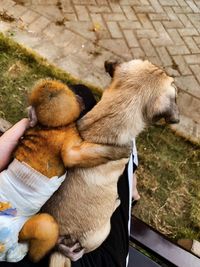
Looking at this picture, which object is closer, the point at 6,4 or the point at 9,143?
the point at 9,143

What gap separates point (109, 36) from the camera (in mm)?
5898

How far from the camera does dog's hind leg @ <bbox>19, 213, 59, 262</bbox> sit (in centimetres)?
221

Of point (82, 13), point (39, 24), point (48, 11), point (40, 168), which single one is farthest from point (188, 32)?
point (40, 168)

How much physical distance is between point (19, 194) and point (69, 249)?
429 millimetres

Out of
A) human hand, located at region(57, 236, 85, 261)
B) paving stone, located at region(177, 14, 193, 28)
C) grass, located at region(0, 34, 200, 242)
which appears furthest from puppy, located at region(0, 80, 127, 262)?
paving stone, located at region(177, 14, 193, 28)

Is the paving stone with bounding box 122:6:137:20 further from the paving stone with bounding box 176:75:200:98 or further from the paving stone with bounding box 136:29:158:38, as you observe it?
the paving stone with bounding box 176:75:200:98

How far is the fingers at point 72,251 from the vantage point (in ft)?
7.93

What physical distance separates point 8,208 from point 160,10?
5040 millimetres

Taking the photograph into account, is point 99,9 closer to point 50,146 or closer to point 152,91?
point 152,91

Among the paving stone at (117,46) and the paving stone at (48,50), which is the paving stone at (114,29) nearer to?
the paving stone at (117,46)

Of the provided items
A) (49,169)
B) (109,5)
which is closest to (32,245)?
(49,169)

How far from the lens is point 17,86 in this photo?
4.97 metres

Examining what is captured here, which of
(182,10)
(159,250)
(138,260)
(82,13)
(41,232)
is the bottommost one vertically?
(182,10)

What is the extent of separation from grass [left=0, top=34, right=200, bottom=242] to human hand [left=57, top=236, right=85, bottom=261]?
5.72 ft
